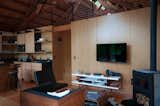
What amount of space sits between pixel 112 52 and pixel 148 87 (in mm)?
1657

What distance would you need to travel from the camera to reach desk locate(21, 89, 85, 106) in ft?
6.41

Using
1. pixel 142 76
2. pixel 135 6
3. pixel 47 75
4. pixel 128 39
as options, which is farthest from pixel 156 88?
pixel 135 6

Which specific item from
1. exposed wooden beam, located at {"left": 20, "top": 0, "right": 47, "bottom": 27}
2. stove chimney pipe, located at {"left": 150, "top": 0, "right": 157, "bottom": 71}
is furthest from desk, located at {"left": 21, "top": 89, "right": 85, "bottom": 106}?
exposed wooden beam, located at {"left": 20, "top": 0, "right": 47, "bottom": 27}

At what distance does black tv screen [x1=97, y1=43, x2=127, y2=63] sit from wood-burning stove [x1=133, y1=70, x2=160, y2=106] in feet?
3.21

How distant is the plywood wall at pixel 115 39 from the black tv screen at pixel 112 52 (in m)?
0.15

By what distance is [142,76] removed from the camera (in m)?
3.32

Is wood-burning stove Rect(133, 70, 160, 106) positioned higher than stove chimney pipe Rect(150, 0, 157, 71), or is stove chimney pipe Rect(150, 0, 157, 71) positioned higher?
stove chimney pipe Rect(150, 0, 157, 71)

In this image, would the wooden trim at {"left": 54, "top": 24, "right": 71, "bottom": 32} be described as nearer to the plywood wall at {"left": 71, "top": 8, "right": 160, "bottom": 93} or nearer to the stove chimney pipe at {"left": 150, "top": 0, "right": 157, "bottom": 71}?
the plywood wall at {"left": 71, "top": 8, "right": 160, "bottom": 93}

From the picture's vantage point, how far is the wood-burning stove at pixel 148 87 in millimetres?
3145

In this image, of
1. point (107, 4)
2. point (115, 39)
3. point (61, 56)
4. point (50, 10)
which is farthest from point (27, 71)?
point (107, 4)

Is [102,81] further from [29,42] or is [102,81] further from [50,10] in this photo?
[29,42]

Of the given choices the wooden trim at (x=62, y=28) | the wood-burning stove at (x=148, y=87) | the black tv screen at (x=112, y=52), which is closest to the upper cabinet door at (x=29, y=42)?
the wooden trim at (x=62, y=28)

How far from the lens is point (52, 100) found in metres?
1.94

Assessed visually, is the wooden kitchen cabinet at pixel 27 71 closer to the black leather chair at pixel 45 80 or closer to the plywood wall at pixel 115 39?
the plywood wall at pixel 115 39
